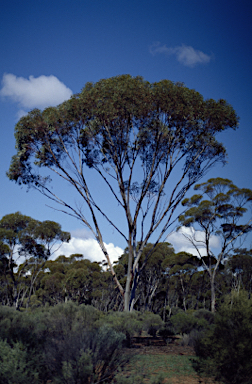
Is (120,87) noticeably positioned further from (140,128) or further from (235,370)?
(235,370)

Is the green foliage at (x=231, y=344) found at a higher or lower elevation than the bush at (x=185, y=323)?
higher

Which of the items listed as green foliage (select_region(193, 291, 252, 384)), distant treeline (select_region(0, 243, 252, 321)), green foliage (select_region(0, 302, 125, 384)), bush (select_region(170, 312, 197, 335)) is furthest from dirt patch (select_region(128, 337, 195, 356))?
distant treeline (select_region(0, 243, 252, 321))

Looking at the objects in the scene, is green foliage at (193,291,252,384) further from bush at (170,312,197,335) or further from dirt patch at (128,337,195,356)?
bush at (170,312,197,335)

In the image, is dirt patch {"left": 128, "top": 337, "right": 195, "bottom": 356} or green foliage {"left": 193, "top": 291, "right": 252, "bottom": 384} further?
dirt patch {"left": 128, "top": 337, "right": 195, "bottom": 356}

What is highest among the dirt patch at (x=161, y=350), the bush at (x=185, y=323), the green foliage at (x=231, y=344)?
the green foliage at (x=231, y=344)

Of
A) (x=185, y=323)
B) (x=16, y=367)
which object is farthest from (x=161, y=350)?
(x=16, y=367)

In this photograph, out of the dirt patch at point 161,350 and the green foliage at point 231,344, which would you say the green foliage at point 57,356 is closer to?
the green foliage at point 231,344

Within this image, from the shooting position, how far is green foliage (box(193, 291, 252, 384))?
5.54 metres

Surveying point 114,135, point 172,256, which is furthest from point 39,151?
point 172,256

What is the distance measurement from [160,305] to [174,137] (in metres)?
38.7

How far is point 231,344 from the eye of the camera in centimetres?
572

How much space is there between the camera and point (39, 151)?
13484mm

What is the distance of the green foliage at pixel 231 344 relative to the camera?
5.54m

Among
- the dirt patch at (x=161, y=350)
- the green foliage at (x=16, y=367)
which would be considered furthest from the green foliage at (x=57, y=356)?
the dirt patch at (x=161, y=350)
